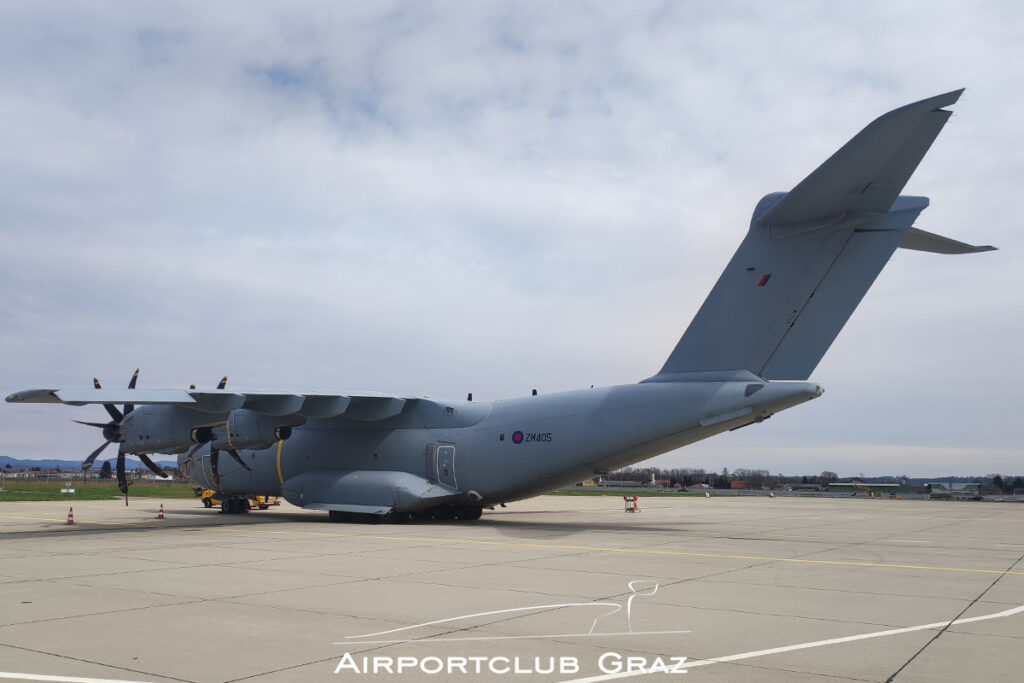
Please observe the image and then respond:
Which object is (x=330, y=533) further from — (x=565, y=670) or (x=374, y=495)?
(x=565, y=670)

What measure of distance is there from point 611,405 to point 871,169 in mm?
7072

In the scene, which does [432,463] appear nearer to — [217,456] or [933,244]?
[217,456]

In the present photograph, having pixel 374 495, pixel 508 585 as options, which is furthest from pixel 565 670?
pixel 374 495

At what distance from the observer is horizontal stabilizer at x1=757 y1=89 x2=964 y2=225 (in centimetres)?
1259

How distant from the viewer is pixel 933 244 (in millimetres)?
15828

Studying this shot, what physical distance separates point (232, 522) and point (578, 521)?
9046 mm

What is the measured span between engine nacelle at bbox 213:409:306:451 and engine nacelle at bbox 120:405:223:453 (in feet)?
2.14

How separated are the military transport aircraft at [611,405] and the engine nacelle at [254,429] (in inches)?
1.6

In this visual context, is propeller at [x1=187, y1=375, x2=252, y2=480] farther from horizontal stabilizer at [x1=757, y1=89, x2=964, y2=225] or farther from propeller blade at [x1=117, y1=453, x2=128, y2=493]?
horizontal stabilizer at [x1=757, y1=89, x2=964, y2=225]

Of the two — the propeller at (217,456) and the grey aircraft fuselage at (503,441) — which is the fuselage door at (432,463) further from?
the propeller at (217,456)

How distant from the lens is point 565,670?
19.4ft

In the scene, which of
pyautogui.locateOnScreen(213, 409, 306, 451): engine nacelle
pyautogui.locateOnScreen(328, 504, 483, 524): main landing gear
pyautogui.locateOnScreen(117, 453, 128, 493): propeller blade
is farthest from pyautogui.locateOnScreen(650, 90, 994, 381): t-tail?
pyautogui.locateOnScreen(117, 453, 128, 493): propeller blade

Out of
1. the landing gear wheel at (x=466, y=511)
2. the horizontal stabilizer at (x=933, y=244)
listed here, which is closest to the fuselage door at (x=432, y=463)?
the landing gear wheel at (x=466, y=511)

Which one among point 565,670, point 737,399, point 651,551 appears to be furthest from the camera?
point 737,399
